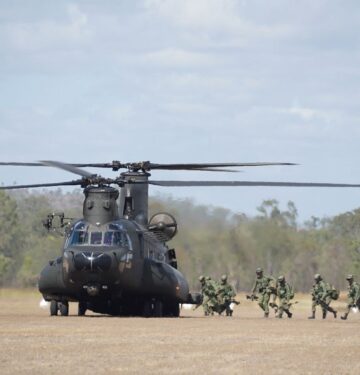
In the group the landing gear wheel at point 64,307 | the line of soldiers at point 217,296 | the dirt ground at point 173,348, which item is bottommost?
the dirt ground at point 173,348

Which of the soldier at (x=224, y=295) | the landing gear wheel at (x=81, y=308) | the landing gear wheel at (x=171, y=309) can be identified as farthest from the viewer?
the soldier at (x=224, y=295)

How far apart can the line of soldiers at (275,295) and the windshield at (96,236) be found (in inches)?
338

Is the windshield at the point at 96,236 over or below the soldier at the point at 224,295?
over

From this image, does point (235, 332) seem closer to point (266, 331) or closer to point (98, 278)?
point (266, 331)

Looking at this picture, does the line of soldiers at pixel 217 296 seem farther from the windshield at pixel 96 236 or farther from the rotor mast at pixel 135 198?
the windshield at pixel 96 236

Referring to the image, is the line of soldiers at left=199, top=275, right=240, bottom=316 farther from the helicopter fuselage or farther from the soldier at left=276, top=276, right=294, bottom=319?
the helicopter fuselage

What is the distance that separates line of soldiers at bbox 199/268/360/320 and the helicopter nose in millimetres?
9339

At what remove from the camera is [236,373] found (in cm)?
1886

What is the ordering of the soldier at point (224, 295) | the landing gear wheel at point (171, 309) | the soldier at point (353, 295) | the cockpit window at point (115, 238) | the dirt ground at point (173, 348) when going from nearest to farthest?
the dirt ground at point (173, 348) → the cockpit window at point (115, 238) → the landing gear wheel at point (171, 309) → the soldier at point (353, 295) → the soldier at point (224, 295)

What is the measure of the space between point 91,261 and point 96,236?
0.93 m

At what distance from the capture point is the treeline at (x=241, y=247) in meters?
66.1

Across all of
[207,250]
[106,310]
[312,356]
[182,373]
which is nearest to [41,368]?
[182,373]

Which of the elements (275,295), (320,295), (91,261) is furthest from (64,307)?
(320,295)

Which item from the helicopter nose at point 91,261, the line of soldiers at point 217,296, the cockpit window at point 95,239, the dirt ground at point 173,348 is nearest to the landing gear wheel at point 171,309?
the line of soldiers at point 217,296
